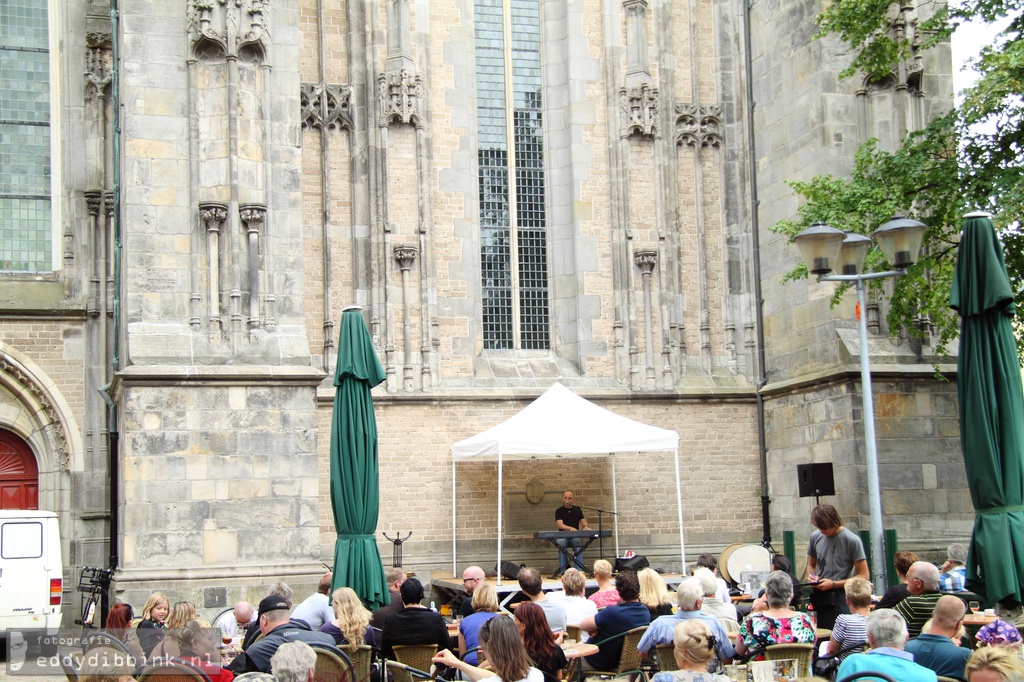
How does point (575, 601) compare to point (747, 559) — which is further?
point (747, 559)

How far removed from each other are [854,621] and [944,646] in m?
1.21

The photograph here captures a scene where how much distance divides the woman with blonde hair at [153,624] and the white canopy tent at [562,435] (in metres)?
6.09

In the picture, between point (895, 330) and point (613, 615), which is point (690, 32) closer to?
point (895, 330)

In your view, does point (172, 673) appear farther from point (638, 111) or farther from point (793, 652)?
point (638, 111)

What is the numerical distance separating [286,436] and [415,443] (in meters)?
2.97

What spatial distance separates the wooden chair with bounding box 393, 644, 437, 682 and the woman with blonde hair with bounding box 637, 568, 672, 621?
200 cm

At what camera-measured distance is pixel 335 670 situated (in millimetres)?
7621

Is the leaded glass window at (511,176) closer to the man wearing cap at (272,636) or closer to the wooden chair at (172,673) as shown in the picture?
the man wearing cap at (272,636)

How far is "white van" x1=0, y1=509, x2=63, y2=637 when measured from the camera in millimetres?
14586

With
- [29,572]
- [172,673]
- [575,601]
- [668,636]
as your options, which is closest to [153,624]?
[575,601]

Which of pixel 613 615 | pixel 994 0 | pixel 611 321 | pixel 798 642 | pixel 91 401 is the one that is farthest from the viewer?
pixel 611 321

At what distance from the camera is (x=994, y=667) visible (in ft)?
18.1

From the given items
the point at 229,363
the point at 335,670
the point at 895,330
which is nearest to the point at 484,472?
the point at 229,363

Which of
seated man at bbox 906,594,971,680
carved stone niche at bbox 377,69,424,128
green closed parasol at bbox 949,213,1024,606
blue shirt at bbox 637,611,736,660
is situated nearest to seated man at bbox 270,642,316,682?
blue shirt at bbox 637,611,736,660
